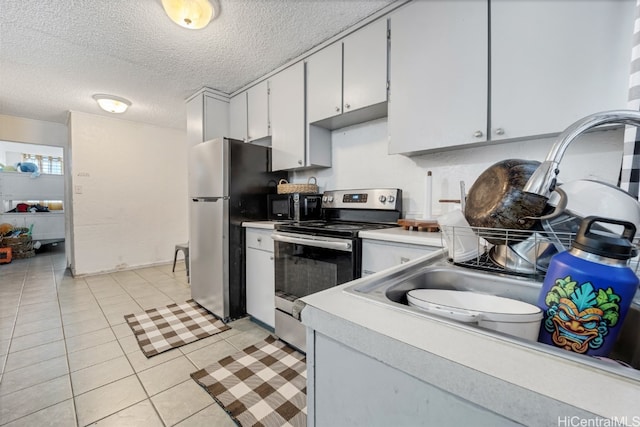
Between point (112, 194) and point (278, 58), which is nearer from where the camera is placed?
point (278, 58)

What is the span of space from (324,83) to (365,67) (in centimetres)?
37

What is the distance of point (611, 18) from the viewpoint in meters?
1.05

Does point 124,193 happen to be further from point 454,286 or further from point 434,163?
point 454,286

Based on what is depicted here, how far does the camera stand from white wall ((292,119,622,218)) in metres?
1.26

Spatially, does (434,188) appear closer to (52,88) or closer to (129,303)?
(129,303)

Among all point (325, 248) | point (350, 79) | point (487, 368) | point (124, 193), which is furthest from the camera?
point (124, 193)

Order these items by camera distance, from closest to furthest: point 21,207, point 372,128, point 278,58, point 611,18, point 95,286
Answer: point 611,18 → point 372,128 → point 278,58 → point 95,286 → point 21,207

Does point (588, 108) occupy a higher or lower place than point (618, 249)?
higher

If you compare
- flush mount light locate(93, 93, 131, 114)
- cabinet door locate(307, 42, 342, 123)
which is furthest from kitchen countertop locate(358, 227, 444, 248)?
flush mount light locate(93, 93, 131, 114)

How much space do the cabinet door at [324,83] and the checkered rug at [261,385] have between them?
69.0 inches

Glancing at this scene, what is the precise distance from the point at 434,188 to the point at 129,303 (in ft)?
9.99

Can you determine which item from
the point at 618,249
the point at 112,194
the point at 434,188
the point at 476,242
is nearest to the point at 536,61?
the point at 434,188

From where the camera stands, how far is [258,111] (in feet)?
8.60

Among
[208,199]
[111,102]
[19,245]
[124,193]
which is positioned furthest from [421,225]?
[19,245]
